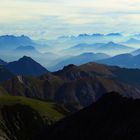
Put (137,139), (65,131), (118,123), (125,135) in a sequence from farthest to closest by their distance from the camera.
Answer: (65,131)
(118,123)
(125,135)
(137,139)

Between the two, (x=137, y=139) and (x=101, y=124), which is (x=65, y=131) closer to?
(x=101, y=124)

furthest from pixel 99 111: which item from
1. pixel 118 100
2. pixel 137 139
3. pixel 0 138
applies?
pixel 0 138

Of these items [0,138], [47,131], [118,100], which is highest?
[118,100]

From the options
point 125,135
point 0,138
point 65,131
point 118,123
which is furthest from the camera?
point 0,138

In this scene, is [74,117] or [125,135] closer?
[125,135]

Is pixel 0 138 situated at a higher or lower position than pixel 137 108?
lower

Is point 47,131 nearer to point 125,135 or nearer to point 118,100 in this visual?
point 118,100
